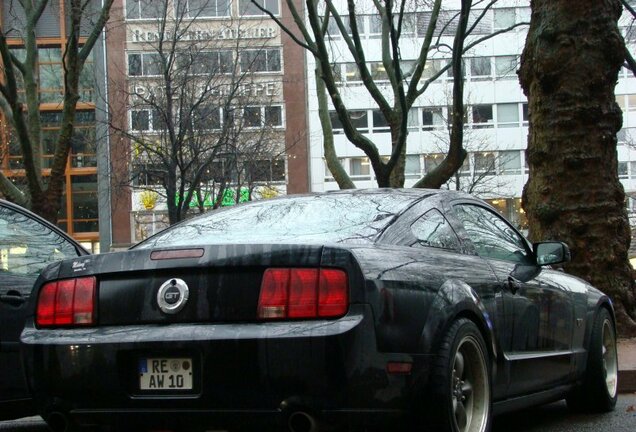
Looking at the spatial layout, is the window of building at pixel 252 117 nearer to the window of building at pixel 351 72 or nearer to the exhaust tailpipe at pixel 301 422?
the window of building at pixel 351 72

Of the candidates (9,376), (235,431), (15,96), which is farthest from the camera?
(15,96)

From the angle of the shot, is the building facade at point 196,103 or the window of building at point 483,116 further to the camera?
the window of building at point 483,116

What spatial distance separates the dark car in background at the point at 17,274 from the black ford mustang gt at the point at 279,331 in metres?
1.19

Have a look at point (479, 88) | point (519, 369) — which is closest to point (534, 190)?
point (519, 369)

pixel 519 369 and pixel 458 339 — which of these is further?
pixel 519 369

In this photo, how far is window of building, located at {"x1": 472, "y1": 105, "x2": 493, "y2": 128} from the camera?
2168 inches

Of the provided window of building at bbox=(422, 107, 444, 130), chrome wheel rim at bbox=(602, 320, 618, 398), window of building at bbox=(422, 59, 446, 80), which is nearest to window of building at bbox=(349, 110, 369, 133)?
window of building at bbox=(422, 107, 444, 130)

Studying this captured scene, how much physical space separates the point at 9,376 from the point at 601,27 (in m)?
7.18

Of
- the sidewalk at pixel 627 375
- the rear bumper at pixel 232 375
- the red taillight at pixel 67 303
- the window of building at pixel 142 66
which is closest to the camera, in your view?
the rear bumper at pixel 232 375

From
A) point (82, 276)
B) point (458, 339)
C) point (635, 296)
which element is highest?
point (82, 276)

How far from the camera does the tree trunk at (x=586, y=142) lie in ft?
31.4

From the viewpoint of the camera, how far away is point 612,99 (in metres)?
9.77

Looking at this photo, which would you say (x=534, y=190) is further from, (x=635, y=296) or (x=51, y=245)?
(x=51, y=245)

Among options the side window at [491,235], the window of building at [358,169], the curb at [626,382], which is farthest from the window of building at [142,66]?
the side window at [491,235]
